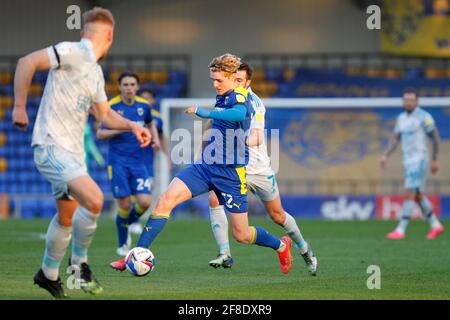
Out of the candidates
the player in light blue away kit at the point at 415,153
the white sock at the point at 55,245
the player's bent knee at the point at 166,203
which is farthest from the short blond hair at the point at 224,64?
the player in light blue away kit at the point at 415,153

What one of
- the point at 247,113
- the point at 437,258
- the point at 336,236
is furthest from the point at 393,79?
the point at 247,113

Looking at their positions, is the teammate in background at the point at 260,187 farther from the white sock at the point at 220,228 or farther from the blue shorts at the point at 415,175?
the blue shorts at the point at 415,175

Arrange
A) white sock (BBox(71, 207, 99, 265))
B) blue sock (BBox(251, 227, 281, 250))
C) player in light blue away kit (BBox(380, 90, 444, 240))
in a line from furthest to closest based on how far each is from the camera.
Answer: player in light blue away kit (BBox(380, 90, 444, 240)) → blue sock (BBox(251, 227, 281, 250)) → white sock (BBox(71, 207, 99, 265))

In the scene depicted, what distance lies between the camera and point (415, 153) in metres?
17.0

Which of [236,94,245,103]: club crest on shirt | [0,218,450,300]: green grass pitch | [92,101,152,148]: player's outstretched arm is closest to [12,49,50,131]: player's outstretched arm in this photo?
[92,101,152,148]: player's outstretched arm

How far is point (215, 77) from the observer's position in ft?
32.3

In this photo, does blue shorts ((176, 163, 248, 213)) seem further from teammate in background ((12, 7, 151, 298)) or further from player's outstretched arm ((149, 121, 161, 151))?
player's outstretched arm ((149, 121, 161, 151))

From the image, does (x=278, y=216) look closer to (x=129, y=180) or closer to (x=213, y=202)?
(x=213, y=202)

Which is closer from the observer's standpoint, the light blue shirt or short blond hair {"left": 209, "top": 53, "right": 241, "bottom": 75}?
short blond hair {"left": 209, "top": 53, "right": 241, "bottom": 75}

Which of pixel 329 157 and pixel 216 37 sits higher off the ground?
pixel 216 37

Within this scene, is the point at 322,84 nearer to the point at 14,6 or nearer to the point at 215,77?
the point at 14,6

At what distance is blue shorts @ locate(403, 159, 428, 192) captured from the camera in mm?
16734
